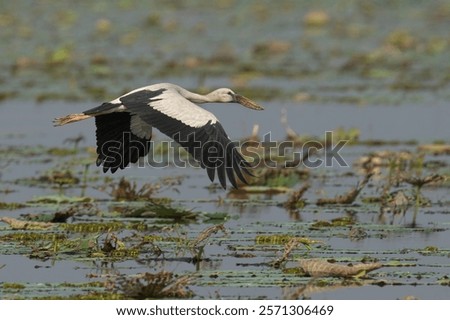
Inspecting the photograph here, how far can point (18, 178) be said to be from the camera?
1429 centimetres

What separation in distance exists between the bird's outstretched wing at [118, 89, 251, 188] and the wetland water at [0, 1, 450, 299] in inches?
24.0

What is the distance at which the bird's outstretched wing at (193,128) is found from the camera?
393 inches

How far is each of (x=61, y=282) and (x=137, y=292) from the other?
738mm

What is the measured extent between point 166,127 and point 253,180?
3.16 meters

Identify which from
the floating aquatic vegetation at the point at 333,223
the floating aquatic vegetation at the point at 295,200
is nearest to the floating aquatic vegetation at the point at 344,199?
the floating aquatic vegetation at the point at 295,200

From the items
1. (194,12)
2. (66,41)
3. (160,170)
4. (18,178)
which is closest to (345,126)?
(160,170)

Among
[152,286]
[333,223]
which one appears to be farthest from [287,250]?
[333,223]

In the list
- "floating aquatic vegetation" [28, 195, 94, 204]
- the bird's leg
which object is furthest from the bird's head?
"floating aquatic vegetation" [28, 195, 94, 204]

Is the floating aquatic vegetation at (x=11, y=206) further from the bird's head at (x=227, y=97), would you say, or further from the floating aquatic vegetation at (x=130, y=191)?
the bird's head at (x=227, y=97)

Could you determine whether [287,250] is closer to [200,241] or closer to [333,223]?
[200,241]

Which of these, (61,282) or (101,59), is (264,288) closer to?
(61,282)

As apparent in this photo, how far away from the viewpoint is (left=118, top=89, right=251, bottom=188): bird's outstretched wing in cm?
998

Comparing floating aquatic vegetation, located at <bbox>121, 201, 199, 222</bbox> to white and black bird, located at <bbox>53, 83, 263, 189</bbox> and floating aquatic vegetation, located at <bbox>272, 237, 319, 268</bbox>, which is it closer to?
white and black bird, located at <bbox>53, 83, 263, 189</bbox>

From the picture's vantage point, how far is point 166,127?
10508mm
